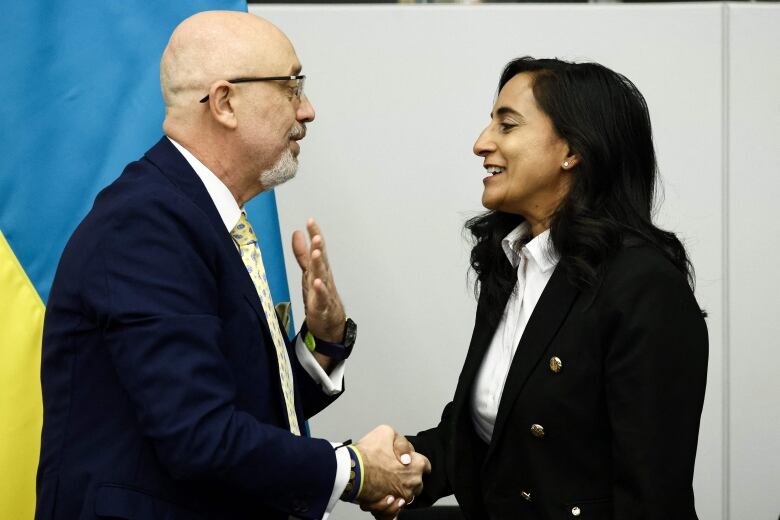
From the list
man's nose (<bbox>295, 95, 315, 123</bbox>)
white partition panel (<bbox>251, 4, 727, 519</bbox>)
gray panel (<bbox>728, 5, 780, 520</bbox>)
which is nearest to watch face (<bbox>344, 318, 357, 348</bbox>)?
man's nose (<bbox>295, 95, 315, 123</bbox>)

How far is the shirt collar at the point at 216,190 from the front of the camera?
1979mm

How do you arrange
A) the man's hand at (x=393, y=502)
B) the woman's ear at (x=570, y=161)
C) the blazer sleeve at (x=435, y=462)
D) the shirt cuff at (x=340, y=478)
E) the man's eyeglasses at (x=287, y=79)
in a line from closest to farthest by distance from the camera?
the shirt cuff at (x=340, y=478)
the man's eyeglasses at (x=287, y=79)
the man's hand at (x=393, y=502)
the woman's ear at (x=570, y=161)
the blazer sleeve at (x=435, y=462)

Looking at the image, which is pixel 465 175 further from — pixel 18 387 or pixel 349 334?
pixel 18 387

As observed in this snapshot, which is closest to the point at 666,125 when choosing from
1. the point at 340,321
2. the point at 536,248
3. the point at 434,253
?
the point at 434,253

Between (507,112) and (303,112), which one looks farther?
(507,112)

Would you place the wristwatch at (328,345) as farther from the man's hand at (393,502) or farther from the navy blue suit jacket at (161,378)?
the navy blue suit jacket at (161,378)

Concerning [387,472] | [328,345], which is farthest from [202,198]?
[387,472]

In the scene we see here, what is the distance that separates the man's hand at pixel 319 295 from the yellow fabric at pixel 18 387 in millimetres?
620

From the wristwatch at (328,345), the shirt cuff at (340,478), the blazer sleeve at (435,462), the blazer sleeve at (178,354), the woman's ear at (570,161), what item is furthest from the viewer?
the blazer sleeve at (435,462)

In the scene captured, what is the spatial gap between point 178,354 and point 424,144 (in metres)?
1.86

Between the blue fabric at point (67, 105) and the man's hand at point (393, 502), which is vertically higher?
the blue fabric at point (67, 105)

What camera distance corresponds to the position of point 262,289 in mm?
2047

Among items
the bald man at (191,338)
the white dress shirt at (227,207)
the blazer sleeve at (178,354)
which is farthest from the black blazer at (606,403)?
the blazer sleeve at (178,354)

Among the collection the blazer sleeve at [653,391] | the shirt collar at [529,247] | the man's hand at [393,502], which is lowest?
the man's hand at [393,502]
